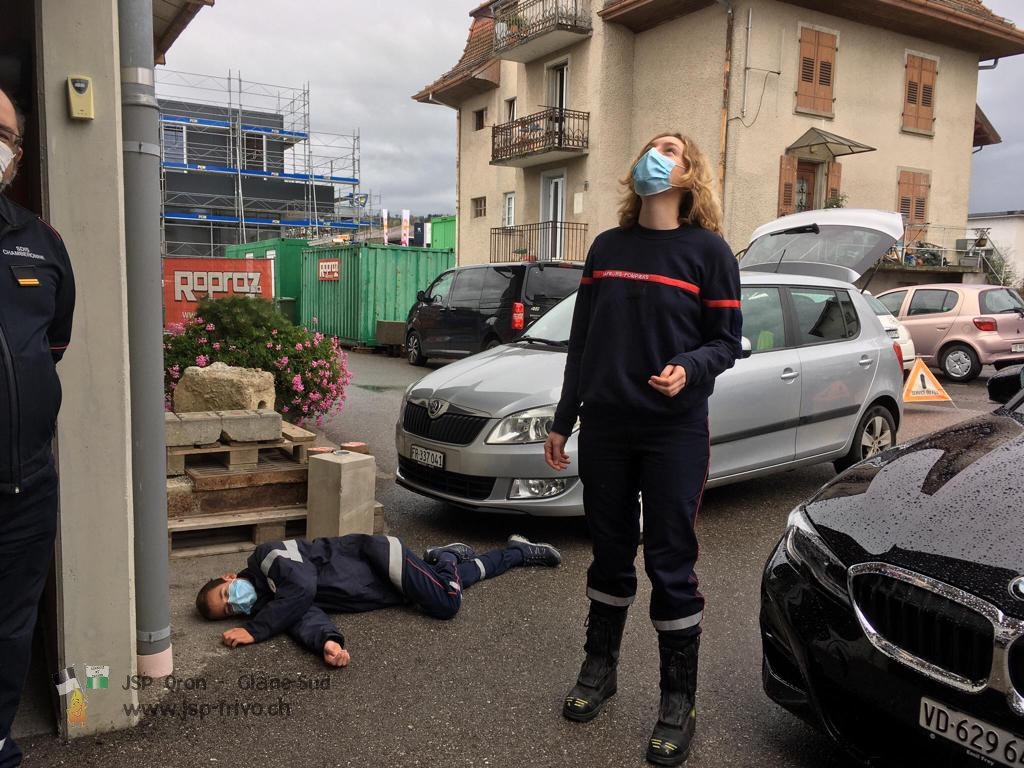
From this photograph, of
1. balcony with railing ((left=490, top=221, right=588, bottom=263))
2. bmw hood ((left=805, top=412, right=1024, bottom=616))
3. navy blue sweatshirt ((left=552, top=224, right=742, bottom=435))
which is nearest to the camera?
bmw hood ((left=805, top=412, right=1024, bottom=616))

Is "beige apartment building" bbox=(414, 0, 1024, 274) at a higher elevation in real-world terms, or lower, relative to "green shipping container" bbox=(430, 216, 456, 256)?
higher

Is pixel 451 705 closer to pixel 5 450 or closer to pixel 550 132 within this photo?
pixel 5 450

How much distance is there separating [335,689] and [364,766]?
0.60 metres

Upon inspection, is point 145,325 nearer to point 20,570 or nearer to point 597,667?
point 20,570

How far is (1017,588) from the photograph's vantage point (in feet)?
7.10

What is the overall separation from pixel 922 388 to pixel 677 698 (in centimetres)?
929

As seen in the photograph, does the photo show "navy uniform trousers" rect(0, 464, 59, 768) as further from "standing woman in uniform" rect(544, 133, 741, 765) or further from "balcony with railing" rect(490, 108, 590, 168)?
"balcony with railing" rect(490, 108, 590, 168)

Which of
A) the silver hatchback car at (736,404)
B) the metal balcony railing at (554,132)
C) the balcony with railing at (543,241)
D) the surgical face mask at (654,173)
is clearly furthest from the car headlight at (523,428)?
the metal balcony railing at (554,132)

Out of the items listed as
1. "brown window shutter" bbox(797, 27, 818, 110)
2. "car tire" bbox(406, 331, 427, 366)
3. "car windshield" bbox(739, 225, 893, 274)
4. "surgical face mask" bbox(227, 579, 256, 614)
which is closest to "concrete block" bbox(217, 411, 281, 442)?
"surgical face mask" bbox(227, 579, 256, 614)

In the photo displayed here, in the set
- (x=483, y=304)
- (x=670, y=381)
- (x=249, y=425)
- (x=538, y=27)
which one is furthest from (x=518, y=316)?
(x=538, y=27)

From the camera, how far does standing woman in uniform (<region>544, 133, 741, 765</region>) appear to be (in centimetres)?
292

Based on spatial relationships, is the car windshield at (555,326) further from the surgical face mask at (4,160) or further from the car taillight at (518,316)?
the car taillight at (518,316)

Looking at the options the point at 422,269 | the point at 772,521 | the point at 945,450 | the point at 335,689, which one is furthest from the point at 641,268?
the point at 422,269

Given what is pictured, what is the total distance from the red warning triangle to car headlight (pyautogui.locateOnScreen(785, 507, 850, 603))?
8.86 metres
